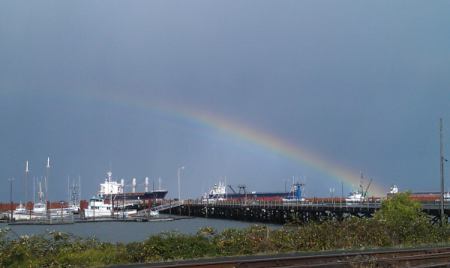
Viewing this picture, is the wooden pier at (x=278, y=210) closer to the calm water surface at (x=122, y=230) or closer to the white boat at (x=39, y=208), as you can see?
the calm water surface at (x=122, y=230)

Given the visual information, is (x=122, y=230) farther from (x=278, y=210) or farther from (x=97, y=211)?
(x=97, y=211)

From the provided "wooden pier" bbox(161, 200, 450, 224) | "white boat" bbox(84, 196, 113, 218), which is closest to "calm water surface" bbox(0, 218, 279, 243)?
"wooden pier" bbox(161, 200, 450, 224)

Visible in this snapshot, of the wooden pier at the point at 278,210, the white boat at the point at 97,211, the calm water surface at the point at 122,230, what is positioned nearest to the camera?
the calm water surface at the point at 122,230

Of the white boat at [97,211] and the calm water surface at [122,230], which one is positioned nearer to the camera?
the calm water surface at [122,230]

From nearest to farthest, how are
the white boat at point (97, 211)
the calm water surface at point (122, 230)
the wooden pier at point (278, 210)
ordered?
the calm water surface at point (122, 230) → the wooden pier at point (278, 210) → the white boat at point (97, 211)

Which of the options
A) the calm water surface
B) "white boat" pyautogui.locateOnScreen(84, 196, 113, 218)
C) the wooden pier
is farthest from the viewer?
"white boat" pyautogui.locateOnScreen(84, 196, 113, 218)

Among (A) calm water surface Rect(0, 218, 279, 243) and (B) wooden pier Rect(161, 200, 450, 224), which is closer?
(A) calm water surface Rect(0, 218, 279, 243)

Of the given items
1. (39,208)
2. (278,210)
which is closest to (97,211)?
(39,208)

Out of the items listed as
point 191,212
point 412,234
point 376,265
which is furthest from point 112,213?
point 376,265

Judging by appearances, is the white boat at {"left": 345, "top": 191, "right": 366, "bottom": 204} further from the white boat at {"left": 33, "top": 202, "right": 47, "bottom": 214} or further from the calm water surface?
the white boat at {"left": 33, "top": 202, "right": 47, "bottom": 214}

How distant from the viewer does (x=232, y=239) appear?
84.3 feet

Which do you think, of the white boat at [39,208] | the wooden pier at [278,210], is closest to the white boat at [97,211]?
the white boat at [39,208]

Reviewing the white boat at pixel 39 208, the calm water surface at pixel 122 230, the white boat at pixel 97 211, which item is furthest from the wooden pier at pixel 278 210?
the white boat at pixel 39 208

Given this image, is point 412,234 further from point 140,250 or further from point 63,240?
point 63,240
